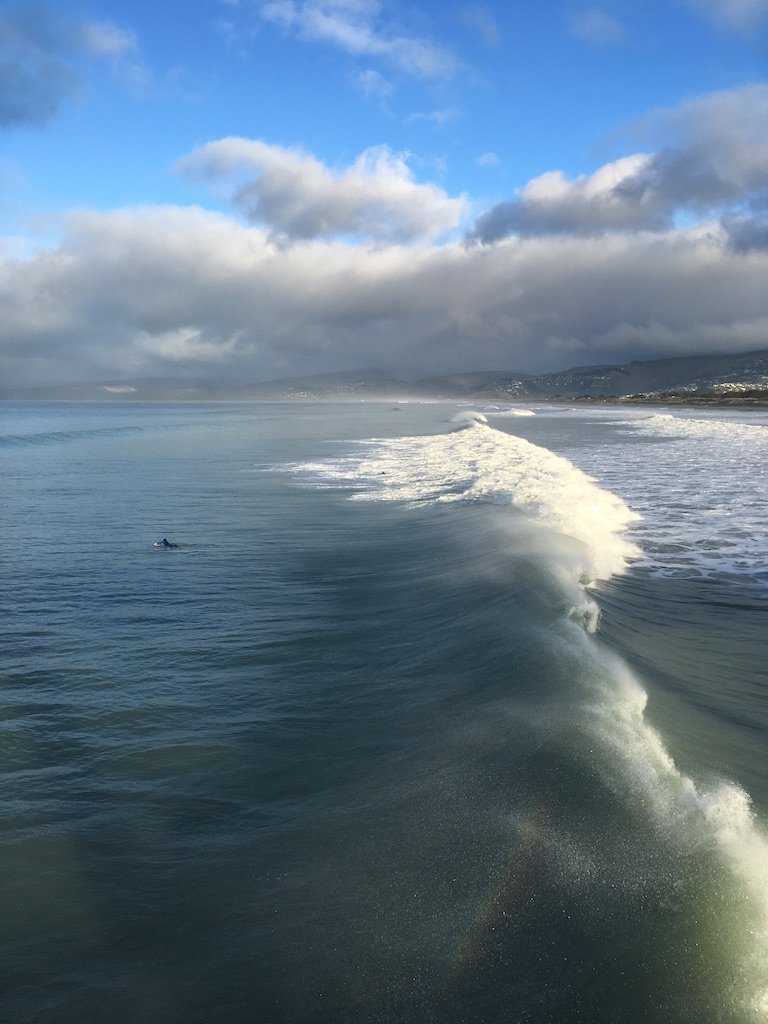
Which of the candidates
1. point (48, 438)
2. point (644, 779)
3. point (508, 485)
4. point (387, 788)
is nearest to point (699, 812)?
point (644, 779)

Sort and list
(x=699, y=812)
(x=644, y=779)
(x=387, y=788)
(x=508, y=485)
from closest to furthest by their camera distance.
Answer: (x=699, y=812) → (x=644, y=779) → (x=387, y=788) → (x=508, y=485)

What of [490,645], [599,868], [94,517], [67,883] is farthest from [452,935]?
[94,517]

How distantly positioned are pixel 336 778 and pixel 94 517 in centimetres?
1649

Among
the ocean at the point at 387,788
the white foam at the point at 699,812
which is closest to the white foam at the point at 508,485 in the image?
the ocean at the point at 387,788

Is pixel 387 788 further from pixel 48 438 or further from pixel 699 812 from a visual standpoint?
pixel 48 438

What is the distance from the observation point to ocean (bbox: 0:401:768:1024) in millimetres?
4336

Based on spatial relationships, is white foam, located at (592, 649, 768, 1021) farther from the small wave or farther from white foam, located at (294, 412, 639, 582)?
the small wave

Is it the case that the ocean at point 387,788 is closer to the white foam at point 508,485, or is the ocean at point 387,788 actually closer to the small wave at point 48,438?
the white foam at point 508,485

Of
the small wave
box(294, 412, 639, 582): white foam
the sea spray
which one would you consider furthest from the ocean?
the small wave

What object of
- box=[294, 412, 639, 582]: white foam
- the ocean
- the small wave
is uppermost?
the small wave

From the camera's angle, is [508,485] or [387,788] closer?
[387,788]

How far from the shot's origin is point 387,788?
6258 mm

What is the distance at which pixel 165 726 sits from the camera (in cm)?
756

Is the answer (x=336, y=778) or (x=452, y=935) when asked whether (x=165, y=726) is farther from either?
(x=452, y=935)
